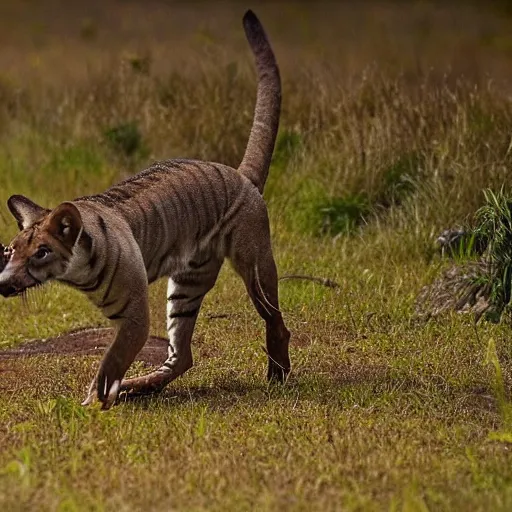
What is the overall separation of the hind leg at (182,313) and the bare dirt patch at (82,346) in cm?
54

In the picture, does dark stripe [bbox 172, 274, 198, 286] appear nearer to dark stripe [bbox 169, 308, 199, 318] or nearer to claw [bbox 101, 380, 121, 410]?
dark stripe [bbox 169, 308, 199, 318]

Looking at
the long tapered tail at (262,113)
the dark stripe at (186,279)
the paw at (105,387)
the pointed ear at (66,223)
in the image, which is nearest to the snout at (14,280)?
the pointed ear at (66,223)

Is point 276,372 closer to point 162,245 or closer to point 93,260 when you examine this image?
point 162,245

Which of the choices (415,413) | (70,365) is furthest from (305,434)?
(70,365)

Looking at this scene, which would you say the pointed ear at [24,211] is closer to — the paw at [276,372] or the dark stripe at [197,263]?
the dark stripe at [197,263]

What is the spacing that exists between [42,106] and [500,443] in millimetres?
10052

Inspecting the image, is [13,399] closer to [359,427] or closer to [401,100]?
[359,427]

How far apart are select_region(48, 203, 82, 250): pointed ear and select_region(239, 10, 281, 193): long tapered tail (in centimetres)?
147

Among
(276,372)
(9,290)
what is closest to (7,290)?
(9,290)

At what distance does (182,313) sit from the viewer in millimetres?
7145

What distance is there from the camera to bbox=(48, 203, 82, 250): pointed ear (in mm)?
5984

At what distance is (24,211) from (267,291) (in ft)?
4.63

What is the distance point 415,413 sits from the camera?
6172 mm

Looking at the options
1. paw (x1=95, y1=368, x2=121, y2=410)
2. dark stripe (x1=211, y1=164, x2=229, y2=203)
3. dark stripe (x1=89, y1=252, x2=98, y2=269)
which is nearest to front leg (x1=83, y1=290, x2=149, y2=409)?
paw (x1=95, y1=368, x2=121, y2=410)
